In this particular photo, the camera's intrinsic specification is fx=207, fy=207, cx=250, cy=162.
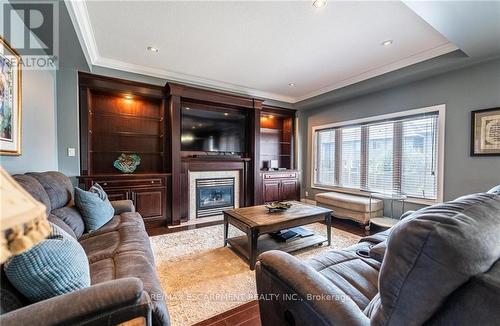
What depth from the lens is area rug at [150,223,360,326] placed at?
1611 mm

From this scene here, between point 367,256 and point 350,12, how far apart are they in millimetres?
2273

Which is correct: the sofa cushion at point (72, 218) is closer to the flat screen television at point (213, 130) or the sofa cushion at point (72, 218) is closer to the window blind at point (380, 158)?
the flat screen television at point (213, 130)

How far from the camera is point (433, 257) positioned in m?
0.55

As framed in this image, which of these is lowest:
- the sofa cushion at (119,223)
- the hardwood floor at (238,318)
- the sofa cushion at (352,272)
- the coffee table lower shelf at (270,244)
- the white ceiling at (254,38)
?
the hardwood floor at (238,318)

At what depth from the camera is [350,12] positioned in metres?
2.08

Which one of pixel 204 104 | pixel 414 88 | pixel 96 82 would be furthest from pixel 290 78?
pixel 96 82

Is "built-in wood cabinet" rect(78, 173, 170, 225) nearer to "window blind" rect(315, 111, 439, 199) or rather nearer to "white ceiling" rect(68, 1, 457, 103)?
"white ceiling" rect(68, 1, 457, 103)

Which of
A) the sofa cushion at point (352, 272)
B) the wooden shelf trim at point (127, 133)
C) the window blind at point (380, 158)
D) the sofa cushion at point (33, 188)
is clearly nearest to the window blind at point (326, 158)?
the window blind at point (380, 158)

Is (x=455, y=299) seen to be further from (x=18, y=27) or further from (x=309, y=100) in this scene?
(x=309, y=100)

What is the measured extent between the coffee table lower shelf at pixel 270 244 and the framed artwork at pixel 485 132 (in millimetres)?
2312

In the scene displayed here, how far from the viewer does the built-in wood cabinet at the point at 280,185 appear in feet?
15.6

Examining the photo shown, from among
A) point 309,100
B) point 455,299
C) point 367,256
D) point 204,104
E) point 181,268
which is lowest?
point 181,268

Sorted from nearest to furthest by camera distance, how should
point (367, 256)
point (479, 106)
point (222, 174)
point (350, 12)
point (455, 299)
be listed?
point (455, 299)
point (367, 256)
point (350, 12)
point (479, 106)
point (222, 174)

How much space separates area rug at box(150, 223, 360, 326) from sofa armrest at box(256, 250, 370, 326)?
658mm
